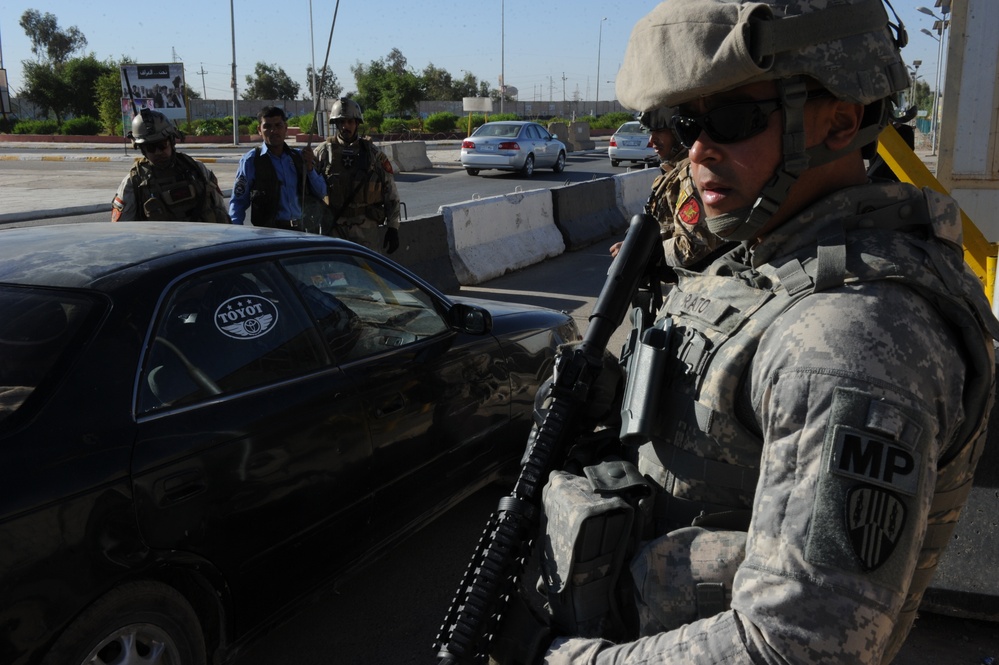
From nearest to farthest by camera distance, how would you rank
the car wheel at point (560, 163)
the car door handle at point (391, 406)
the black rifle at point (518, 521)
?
the black rifle at point (518, 521) < the car door handle at point (391, 406) < the car wheel at point (560, 163)

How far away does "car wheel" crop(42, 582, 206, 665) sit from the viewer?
2211 millimetres

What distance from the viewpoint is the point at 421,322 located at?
3.80 metres

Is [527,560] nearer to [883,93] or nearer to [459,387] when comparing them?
[883,93]

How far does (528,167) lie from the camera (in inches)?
966

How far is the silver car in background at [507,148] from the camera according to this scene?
2380 centimetres

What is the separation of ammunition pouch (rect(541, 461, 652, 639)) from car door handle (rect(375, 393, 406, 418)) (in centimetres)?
194

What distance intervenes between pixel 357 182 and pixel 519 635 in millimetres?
6490

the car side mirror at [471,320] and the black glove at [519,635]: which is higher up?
the car side mirror at [471,320]

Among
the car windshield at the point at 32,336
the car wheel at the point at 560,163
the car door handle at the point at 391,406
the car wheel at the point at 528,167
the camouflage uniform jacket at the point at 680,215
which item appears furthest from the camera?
the car wheel at the point at 560,163

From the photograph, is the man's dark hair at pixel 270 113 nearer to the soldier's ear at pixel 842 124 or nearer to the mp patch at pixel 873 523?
the soldier's ear at pixel 842 124

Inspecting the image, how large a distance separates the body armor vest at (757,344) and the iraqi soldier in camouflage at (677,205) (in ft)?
1.72

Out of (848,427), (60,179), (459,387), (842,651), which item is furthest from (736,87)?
(60,179)

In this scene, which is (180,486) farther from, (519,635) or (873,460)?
(873,460)

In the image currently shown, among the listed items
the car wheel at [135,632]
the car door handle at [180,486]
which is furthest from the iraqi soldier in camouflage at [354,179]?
the car wheel at [135,632]
